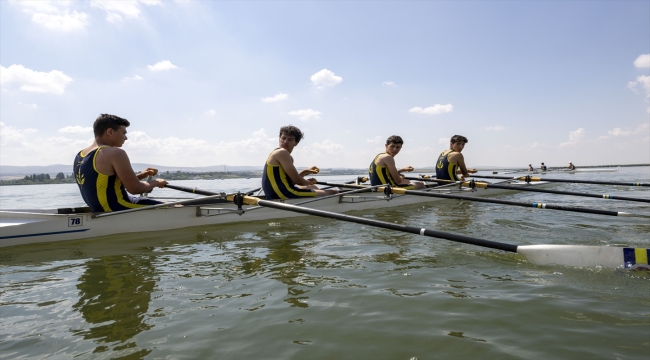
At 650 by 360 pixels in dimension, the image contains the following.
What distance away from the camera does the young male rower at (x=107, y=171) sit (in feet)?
17.9

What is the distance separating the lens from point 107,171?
5523 mm

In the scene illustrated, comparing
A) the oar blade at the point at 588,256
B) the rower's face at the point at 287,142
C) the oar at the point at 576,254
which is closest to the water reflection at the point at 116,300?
the oar at the point at 576,254

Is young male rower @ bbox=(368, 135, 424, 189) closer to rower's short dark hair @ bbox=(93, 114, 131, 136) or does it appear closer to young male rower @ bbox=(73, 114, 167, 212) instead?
young male rower @ bbox=(73, 114, 167, 212)

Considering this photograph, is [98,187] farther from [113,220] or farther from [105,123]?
[105,123]

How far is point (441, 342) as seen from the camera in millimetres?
2527

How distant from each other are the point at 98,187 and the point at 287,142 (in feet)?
12.5

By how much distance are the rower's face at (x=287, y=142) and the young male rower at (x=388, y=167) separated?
9.75ft

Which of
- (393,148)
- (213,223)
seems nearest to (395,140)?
(393,148)

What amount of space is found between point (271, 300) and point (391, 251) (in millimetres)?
2298

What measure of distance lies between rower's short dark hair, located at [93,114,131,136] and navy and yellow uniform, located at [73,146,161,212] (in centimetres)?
42

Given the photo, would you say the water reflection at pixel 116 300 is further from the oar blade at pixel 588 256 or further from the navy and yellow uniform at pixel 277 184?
the oar blade at pixel 588 256

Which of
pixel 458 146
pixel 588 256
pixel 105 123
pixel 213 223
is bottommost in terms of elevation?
pixel 588 256

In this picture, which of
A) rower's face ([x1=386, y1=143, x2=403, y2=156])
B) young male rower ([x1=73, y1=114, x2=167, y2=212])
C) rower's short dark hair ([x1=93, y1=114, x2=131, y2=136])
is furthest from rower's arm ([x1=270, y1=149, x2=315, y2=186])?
rower's face ([x1=386, y1=143, x2=403, y2=156])

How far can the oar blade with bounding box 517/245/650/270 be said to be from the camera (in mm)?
3848
